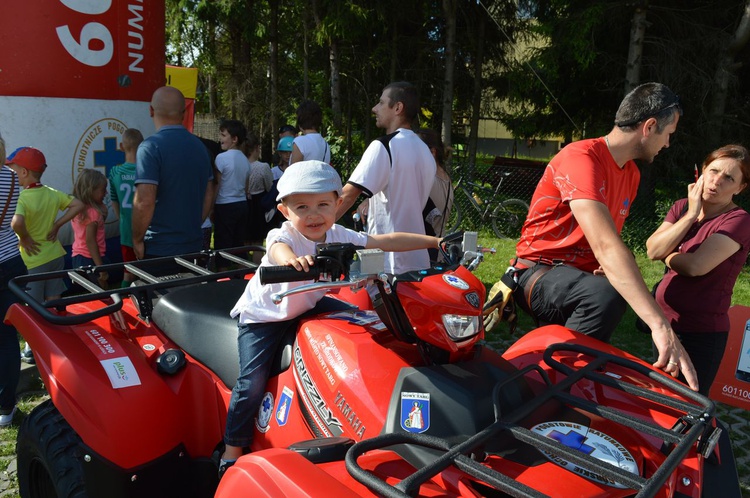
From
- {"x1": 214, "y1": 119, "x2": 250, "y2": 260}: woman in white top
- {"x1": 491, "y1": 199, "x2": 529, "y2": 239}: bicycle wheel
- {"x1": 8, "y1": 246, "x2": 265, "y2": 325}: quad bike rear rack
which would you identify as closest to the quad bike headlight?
{"x1": 8, "y1": 246, "x2": 265, "y2": 325}: quad bike rear rack

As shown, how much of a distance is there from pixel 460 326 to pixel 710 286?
6.29 ft

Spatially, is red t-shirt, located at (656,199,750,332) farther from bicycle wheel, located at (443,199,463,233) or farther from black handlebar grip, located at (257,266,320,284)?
bicycle wheel, located at (443,199,463,233)

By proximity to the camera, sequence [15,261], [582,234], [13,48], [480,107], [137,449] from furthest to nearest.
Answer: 1. [480,107]
2. [13,48]
3. [15,261]
4. [582,234]
5. [137,449]

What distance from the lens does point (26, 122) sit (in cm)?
645

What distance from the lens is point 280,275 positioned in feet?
6.14

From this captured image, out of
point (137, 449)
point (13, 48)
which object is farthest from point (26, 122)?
point (137, 449)

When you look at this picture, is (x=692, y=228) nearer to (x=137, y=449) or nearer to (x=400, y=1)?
(x=137, y=449)

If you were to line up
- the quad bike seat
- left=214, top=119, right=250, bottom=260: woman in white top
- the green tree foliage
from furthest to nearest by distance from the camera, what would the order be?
the green tree foliage, left=214, top=119, right=250, bottom=260: woman in white top, the quad bike seat

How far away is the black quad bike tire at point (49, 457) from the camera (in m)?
2.46

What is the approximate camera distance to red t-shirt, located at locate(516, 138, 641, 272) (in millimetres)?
2738

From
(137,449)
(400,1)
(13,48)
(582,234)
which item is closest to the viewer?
(137,449)

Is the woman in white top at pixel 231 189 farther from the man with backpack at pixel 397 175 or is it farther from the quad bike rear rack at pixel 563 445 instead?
the quad bike rear rack at pixel 563 445

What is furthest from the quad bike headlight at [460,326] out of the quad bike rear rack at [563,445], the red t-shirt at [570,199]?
the red t-shirt at [570,199]

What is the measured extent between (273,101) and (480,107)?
21.1 feet
